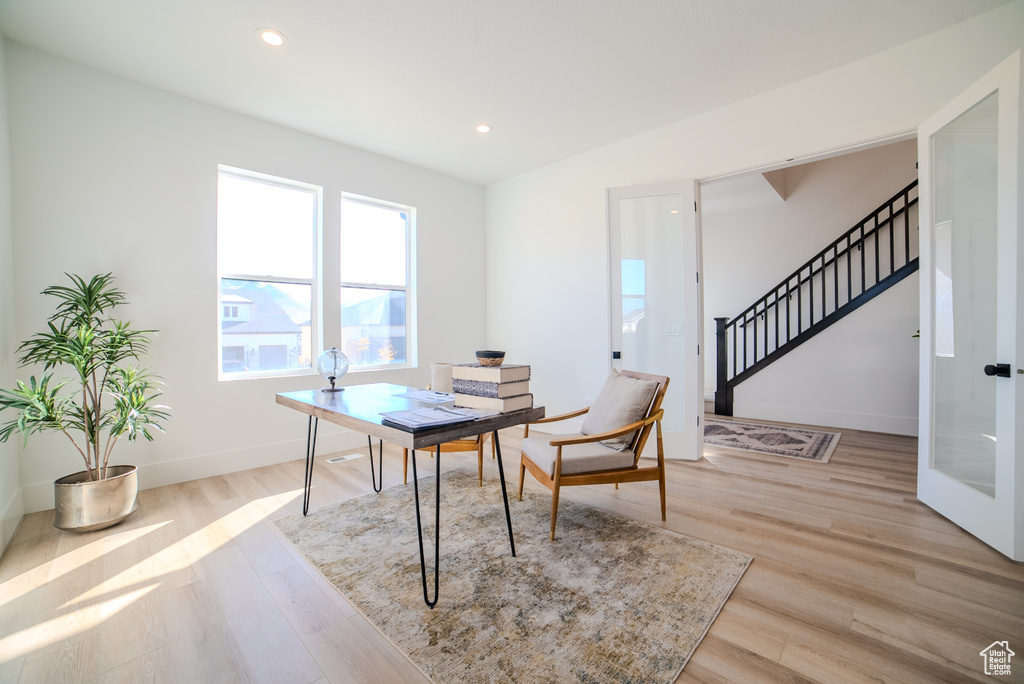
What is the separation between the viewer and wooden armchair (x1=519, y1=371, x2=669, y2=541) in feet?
7.73

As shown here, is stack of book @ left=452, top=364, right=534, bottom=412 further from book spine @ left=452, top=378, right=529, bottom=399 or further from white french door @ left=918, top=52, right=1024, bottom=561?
white french door @ left=918, top=52, right=1024, bottom=561

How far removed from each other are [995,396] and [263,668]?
359 centimetres

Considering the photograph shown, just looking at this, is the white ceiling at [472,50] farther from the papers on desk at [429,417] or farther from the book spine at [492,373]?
the papers on desk at [429,417]

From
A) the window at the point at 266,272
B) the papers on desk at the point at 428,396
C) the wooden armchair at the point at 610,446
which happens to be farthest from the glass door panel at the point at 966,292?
the window at the point at 266,272

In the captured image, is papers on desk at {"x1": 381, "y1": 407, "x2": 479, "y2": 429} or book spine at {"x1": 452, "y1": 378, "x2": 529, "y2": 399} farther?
book spine at {"x1": 452, "y1": 378, "x2": 529, "y2": 399}

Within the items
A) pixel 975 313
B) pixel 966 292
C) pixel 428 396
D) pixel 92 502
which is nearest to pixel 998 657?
pixel 975 313

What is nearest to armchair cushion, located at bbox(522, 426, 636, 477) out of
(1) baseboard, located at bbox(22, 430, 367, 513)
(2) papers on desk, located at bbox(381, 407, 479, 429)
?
(2) papers on desk, located at bbox(381, 407, 479, 429)

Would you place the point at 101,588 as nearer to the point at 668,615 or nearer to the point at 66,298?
the point at 66,298

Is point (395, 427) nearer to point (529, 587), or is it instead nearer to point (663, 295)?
point (529, 587)

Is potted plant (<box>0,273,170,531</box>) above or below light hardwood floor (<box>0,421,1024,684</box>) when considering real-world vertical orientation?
above

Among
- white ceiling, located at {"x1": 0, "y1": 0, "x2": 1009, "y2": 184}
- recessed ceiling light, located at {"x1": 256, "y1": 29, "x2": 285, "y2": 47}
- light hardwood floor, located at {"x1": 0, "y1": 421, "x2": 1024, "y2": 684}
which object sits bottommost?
light hardwood floor, located at {"x1": 0, "y1": 421, "x2": 1024, "y2": 684}

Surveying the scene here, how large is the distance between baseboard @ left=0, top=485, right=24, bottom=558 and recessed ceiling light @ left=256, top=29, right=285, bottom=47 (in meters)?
3.05

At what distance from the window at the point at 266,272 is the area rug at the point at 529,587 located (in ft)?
5.77

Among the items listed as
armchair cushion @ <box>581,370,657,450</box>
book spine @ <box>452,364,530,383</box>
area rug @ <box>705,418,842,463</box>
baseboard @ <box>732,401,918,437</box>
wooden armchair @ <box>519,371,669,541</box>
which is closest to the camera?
book spine @ <box>452,364,530,383</box>
